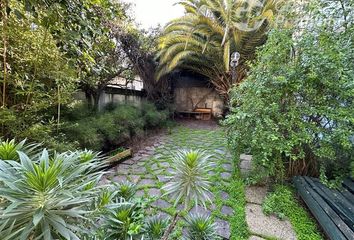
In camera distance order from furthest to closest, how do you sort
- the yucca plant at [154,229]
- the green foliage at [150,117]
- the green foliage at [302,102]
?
the green foliage at [150,117] → the green foliage at [302,102] → the yucca plant at [154,229]

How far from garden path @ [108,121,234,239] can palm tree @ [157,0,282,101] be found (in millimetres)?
2636

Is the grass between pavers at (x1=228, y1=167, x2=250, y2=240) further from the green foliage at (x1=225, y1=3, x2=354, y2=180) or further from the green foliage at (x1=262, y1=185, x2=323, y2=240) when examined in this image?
the green foliage at (x1=225, y1=3, x2=354, y2=180)

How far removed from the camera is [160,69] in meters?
6.95

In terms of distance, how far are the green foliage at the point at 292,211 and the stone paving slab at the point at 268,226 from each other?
0.06 m

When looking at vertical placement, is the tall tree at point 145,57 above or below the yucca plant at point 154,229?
above

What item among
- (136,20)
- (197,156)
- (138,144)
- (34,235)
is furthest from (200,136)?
(34,235)

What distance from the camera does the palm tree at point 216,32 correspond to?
18.3ft

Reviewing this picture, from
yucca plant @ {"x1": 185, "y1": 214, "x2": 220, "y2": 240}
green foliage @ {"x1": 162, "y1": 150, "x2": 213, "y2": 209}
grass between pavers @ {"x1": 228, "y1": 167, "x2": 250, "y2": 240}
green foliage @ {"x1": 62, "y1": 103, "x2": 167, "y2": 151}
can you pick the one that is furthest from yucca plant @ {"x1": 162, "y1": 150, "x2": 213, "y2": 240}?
green foliage @ {"x1": 62, "y1": 103, "x2": 167, "y2": 151}

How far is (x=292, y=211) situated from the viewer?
2.17m

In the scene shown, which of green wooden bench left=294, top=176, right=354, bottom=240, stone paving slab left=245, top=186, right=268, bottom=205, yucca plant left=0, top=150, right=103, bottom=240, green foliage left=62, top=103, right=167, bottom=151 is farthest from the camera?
green foliage left=62, top=103, right=167, bottom=151

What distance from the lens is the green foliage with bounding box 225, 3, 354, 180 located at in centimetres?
210

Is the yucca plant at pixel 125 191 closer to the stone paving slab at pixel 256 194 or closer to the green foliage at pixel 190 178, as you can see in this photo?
the green foliage at pixel 190 178

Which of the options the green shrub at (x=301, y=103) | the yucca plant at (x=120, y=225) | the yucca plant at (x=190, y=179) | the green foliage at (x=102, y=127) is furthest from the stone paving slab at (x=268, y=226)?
the green foliage at (x=102, y=127)

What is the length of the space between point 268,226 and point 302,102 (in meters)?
1.55
